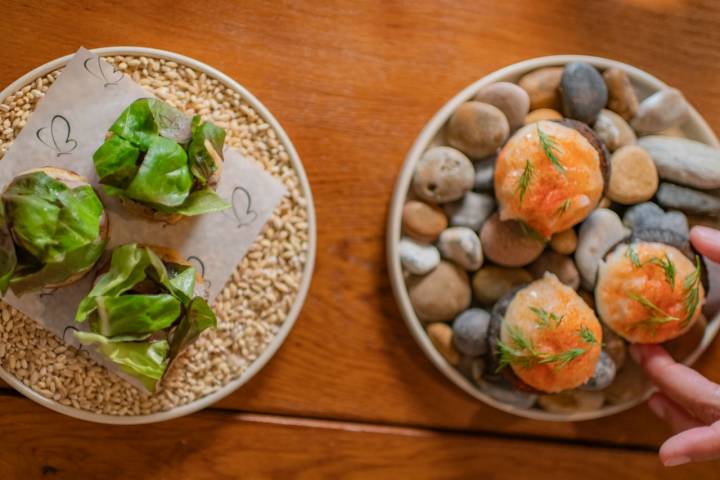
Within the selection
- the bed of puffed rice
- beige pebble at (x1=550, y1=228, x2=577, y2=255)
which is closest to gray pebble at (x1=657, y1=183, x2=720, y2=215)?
beige pebble at (x1=550, y1=228, x2=577, y2=255)

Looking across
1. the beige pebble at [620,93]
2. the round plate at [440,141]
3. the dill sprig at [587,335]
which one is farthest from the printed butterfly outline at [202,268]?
the beige pebble at [620,93]

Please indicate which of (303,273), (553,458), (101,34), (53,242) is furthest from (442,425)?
(101,34)

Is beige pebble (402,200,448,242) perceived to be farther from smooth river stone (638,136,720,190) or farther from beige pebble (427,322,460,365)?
smooth river stone (638,136,720,190)

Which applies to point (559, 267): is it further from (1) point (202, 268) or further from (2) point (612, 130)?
(1) point (202, 268)

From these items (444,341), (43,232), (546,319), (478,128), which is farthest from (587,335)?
(43,232)

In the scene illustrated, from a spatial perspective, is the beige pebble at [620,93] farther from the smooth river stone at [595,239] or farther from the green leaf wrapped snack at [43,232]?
the green leaf wrapped snack at [43,232]

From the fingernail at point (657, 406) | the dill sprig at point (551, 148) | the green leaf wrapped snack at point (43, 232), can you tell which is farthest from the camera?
the fingernail at point (657, 406)

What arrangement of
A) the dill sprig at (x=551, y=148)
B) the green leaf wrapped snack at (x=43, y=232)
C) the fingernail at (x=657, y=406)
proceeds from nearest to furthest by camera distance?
the green leaf wrapped snack at (x=43, y=232)
the dill sprig at (x=551, y=148)
the fingernail at (x=657, y=406)
